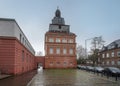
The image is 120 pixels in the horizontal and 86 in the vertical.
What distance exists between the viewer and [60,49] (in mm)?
72125

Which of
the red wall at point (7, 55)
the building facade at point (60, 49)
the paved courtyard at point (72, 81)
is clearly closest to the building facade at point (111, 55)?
the building facade at point (60, 49)

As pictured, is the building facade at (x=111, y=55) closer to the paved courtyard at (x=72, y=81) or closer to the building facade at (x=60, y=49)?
the building facade at (x=60, y=49)

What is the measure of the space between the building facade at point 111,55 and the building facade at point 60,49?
1147 centimetres

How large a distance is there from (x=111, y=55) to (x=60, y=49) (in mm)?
18981

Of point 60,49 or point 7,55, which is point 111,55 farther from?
point 7,55

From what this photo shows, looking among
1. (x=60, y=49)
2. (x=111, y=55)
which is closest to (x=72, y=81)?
(x=111, y=55)

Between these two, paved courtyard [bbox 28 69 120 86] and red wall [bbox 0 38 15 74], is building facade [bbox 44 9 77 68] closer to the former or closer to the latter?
red wall [bbox 0 38 15 74]

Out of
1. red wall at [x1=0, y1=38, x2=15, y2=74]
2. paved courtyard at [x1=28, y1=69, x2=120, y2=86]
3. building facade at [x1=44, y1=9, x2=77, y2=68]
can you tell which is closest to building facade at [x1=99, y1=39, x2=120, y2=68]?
building facade at [x1=44, y1=9, x2=77, y2=68]

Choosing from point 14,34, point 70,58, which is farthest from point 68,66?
point 14,34

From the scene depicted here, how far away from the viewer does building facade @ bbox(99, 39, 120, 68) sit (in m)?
61.2

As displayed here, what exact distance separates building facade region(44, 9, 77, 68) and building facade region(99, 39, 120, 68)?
11.5 metres

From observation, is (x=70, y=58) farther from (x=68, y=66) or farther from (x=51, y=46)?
(x=51, y=46)

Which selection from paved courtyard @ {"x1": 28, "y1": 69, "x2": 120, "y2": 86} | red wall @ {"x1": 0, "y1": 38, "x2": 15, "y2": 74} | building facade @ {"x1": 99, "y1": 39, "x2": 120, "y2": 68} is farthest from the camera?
building facade @ {"x1": 99, "y1": 39, "x2": 120, "y2": 68}

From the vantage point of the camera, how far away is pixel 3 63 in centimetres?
2841
